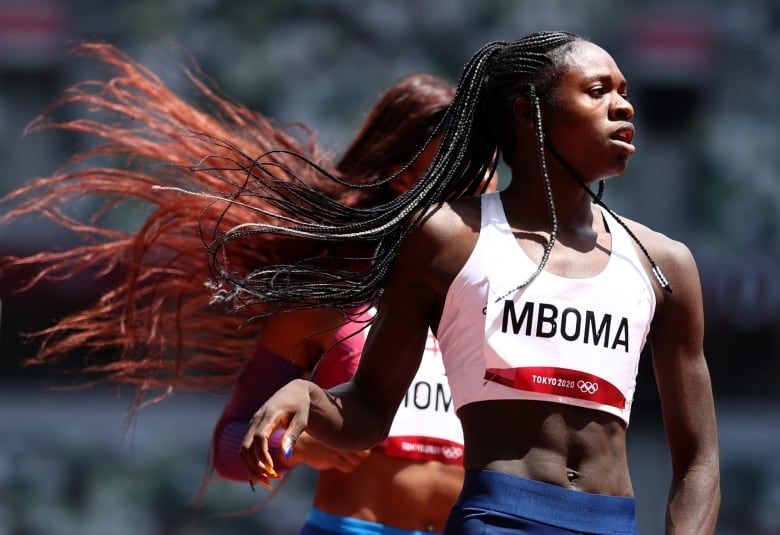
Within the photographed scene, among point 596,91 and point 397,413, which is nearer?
point 596,91

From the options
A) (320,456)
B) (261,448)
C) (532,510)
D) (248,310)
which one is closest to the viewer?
(261,448)

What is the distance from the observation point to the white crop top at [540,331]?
2.46m

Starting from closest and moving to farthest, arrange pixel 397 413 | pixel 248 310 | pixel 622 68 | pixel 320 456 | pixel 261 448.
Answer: pixel 261 448, pixel 248 310, pixel 320 456, pixel 397 413, pixel 622 68

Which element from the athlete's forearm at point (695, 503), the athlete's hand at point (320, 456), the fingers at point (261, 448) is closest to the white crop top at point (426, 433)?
the athlete's hand at point (320, 456)

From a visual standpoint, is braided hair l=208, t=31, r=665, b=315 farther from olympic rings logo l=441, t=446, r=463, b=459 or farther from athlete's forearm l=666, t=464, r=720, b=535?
olympic rings logo l=441, t=446, r=463, b=459

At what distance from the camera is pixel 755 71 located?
10.3 m

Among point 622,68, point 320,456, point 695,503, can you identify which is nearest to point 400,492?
point 320,456

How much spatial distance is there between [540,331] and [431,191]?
410 millimetres

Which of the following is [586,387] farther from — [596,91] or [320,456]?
[320,456]

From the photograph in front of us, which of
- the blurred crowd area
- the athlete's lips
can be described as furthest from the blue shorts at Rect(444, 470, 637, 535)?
the blurred crowd area

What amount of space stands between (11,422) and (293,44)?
3318mm

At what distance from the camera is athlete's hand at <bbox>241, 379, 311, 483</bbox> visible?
7.43 feet

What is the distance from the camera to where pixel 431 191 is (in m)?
2.73

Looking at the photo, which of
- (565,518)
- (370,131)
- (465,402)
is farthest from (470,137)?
(370,131)
